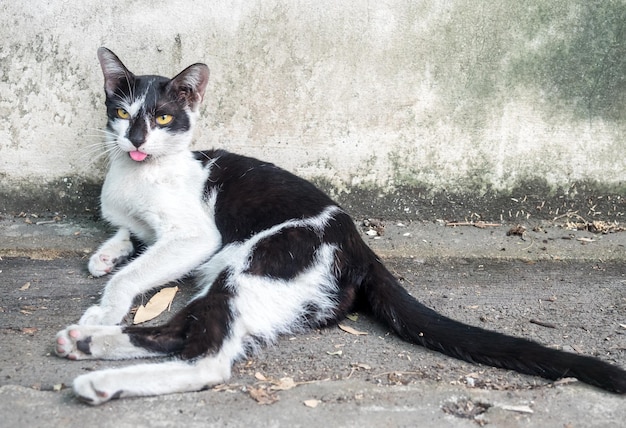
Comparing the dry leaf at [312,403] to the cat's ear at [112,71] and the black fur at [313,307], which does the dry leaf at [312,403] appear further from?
the cat's ear at [112,71]

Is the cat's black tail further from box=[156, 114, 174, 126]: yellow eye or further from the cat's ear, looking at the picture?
the cat's ear

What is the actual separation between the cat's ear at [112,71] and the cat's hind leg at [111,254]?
0.74 m

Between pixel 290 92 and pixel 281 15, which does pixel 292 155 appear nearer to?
pixel 290 92

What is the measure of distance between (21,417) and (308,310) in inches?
45.8

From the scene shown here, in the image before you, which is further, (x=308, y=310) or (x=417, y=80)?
(x=417, y=80)

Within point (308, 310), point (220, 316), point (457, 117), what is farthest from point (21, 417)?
point (457, 117)

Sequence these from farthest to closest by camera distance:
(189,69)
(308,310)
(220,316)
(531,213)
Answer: (531,213) < (189,69) < (308,310) < (220,316)

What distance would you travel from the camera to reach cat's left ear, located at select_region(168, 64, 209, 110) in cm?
314

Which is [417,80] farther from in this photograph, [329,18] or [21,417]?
[21,417]

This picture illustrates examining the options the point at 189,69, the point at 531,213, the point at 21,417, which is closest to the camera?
the point at 21,417

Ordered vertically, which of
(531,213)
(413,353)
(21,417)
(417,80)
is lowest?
(21,417)

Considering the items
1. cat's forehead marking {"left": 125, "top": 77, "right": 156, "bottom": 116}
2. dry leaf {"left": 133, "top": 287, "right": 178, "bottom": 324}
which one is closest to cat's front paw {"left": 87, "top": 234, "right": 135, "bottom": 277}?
dry leaf {"left": 133, "top": 287, "right": 178, "bottom": 324}

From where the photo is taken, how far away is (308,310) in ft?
9.07

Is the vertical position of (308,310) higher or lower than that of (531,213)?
lower
